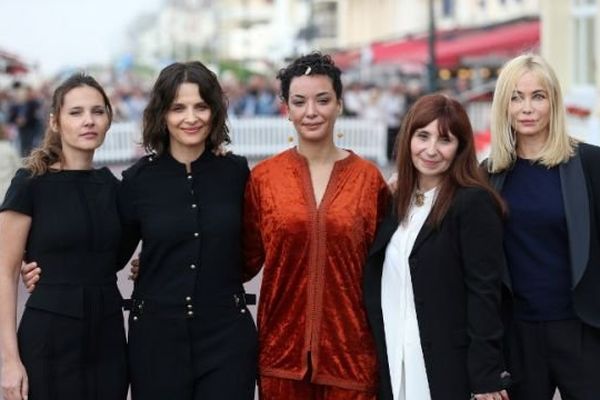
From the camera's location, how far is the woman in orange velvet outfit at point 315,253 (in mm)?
4719

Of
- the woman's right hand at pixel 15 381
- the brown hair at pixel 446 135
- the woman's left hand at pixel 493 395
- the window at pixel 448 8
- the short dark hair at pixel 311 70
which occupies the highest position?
the window at pixel 448 8

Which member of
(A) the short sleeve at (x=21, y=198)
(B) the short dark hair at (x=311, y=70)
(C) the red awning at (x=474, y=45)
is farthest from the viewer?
(C) the red awning at (x=474, y=45)

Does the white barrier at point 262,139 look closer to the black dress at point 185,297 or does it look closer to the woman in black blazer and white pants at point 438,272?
the black dress at point 185,297

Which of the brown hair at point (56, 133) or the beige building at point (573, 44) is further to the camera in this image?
the beige building at point (573, 44)

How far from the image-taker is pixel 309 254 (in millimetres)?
4719

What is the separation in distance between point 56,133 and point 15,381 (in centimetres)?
103

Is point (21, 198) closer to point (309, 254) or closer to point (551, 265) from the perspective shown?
point (309, 254)

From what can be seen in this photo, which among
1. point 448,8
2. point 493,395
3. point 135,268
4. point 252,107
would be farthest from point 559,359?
point 448,8

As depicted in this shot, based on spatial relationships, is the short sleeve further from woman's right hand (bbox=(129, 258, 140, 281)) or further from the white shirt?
the white shirt

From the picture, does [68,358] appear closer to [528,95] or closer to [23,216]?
[23,216]

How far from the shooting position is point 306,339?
15.7 feet

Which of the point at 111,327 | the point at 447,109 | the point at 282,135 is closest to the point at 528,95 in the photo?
the point at 447,109

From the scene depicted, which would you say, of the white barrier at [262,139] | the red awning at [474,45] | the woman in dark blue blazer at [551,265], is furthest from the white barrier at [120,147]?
the woman in dark blue blazer at [551,265]

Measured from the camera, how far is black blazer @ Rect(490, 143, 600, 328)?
4.53 metres
